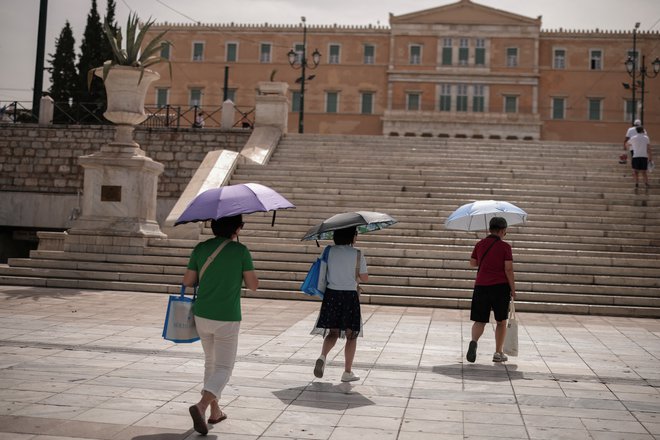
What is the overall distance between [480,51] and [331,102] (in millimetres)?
11388

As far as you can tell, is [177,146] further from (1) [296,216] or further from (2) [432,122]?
(2) [432,122]

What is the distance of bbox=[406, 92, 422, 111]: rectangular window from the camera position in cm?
5678

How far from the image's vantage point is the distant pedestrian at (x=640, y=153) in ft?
62.1

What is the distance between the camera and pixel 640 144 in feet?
62.4

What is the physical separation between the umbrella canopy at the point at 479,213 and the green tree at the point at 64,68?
38.4 m

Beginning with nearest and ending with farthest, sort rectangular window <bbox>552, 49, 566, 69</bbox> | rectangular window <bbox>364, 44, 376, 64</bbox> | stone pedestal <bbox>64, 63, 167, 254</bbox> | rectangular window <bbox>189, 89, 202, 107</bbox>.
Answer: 1. stone pedestal <bbox>64, 63, 167, 254</bbox>
2. rectangular window <bbox>552, 49, 566, 69</bbox>
3. rectangular window <bbox>364, 44, 376, 64</bbox>
4. rectangular window <bbox>189, 89, 202, 107</bbox>

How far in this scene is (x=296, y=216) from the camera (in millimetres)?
17344

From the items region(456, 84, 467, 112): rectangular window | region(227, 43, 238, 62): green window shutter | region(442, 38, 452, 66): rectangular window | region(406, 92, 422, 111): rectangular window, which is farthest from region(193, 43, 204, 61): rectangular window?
region(456, 84, 467, 112): rectangular window

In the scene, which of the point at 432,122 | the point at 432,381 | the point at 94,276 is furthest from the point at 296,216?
the point at 432,122

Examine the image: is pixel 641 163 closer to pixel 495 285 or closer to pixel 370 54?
pixel 495 285

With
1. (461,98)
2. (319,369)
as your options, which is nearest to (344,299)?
(319,369)

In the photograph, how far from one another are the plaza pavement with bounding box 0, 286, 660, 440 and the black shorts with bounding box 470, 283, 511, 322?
0.51 m

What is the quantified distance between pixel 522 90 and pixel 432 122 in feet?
24.0

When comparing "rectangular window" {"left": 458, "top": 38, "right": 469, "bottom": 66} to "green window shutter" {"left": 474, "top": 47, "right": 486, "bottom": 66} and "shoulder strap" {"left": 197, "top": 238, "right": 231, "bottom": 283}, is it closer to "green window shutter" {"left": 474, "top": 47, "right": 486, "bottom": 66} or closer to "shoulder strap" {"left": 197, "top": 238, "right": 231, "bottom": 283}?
"green window shutter" {"left": 474, "top": 47, "right": 486, "bottom": 66}
